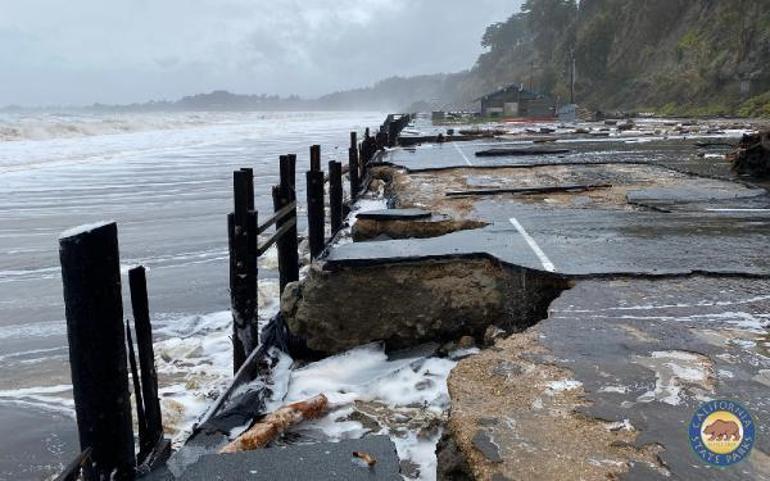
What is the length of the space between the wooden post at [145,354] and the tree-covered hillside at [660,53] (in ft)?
112

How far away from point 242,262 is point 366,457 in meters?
2.33

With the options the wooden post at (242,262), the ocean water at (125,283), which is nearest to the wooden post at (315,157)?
the ocean water at (125,283)

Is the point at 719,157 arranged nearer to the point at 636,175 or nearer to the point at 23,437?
the point at 636,175

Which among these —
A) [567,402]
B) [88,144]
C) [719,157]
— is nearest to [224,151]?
[88,144]

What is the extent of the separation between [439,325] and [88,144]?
1440 inches

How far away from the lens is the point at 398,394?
4.28 metres

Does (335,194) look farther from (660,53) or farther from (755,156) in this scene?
(660,53)

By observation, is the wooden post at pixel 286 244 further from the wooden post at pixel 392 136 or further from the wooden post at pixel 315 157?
the wooden post at pixel 392 136

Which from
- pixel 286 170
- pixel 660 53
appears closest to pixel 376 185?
pixel 286 170

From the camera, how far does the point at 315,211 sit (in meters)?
7.54

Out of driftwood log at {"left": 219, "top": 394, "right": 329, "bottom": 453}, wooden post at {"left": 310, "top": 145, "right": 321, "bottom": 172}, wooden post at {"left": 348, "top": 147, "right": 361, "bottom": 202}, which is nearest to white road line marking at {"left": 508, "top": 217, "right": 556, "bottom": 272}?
driftwood log at {"left": 219, "top": 394, "right": 329, "bottom": 453}

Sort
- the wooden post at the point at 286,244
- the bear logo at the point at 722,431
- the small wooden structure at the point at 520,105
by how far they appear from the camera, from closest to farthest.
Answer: the bear logo at the point at 722,431 → the wooden post at the point at 286,244 → the small wooden structure at the point at 520,105

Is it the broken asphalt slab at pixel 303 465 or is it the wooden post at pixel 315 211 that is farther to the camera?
the wooden post at pixel 315 211

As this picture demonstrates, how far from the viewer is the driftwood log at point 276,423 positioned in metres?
3.35
